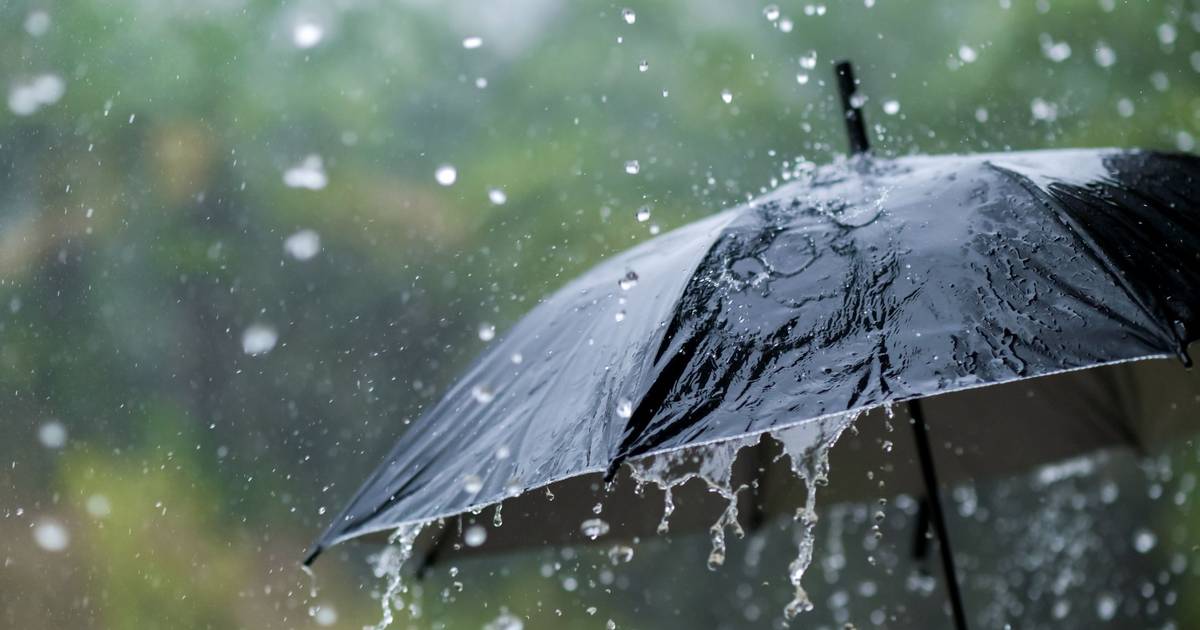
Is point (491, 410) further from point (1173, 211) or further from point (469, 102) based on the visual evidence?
point (469, 102)

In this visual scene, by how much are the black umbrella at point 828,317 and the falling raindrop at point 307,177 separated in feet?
16.0

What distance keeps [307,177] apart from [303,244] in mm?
374

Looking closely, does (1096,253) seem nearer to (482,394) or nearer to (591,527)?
(482,394)

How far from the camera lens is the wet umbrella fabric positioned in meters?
1.44

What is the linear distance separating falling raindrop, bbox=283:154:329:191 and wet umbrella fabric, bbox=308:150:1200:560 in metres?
4.93

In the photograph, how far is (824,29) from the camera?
6672 mm

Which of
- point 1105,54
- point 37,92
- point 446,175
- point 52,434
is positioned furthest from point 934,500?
point 37,92

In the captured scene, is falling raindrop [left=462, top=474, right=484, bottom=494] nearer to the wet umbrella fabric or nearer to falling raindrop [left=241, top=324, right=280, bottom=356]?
the wet umbrella fabric

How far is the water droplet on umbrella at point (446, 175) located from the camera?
681cm

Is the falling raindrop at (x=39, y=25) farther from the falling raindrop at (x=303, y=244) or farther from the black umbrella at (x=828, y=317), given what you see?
the black umbrella at (x=828, y=317)

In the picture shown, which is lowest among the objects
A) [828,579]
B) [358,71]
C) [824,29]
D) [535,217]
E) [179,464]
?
[828,579]

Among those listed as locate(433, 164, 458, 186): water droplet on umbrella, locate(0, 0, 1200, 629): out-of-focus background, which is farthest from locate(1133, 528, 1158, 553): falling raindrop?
locate(433, 164, 458, 186): water droplet on umbrella

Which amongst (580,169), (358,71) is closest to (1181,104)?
(580,169)

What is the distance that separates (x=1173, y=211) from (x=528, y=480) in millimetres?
1041
